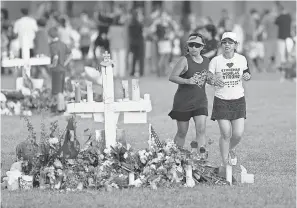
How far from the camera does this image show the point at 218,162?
543 inches

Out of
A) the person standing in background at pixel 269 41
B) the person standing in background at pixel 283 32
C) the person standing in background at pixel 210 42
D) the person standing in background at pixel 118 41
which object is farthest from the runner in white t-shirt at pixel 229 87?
the person standing in background at pixel 269 41

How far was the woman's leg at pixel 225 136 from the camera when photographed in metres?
12.3

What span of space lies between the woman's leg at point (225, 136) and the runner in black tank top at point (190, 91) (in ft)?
1.05

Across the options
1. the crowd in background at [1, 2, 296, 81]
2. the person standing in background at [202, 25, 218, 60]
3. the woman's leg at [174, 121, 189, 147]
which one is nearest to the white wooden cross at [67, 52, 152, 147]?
the woman's leg at [174, 121, 189, 147]

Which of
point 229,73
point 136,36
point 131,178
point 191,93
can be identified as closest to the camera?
point 131,178

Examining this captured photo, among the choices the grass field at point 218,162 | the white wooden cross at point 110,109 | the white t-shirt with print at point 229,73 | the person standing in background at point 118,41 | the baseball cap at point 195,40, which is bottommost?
the grass field at point 218,162

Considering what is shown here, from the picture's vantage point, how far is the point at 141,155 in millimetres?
11766

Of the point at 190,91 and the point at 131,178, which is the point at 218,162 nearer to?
the point at 190,91

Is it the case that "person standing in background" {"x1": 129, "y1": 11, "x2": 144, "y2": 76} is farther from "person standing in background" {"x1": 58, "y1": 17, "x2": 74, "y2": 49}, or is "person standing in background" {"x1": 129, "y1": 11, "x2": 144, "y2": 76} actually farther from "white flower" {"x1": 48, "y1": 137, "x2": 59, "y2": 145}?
"white flower" {"x1": 48, "y1": 137, "x2": 59, "y2": 145}

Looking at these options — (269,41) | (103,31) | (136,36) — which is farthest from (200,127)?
(269,41)

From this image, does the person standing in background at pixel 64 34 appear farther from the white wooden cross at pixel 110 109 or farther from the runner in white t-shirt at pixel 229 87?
the runner in white t-shirt at pixel 229 87

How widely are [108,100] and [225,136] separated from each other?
4.77 ft

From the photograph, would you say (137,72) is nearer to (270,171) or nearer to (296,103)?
(296,103)

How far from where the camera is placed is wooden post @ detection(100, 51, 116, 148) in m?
12.1
